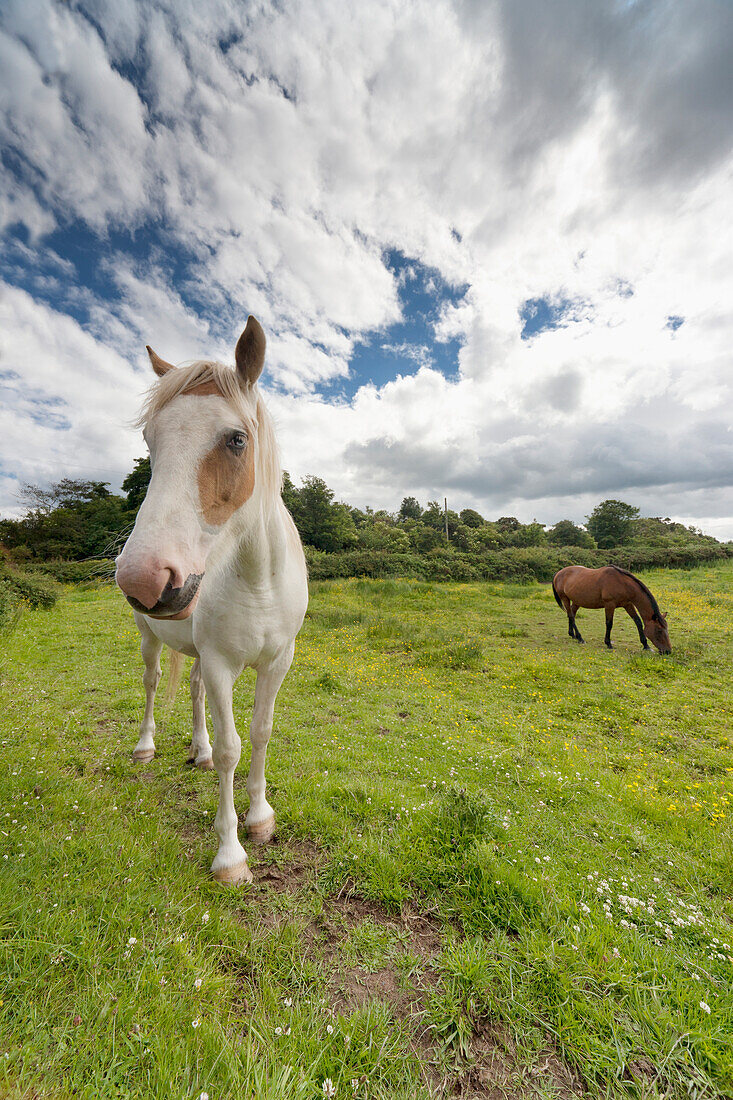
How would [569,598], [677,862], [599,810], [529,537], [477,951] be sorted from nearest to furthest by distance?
[477,951] < [677,862] < [599,810] < [569,598] < [529,537]

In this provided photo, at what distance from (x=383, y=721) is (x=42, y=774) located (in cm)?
409

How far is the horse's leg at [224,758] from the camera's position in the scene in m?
2.50

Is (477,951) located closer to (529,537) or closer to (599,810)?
(599,810)

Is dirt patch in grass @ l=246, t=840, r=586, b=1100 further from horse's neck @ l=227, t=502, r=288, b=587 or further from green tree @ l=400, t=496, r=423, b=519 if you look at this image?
green tree @ l=400, t=496, r=423, b=519

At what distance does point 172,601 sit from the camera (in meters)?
1.46

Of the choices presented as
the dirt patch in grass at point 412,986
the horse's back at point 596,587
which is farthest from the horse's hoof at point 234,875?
the horse's back at point 596,587

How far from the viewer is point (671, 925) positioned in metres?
2.26

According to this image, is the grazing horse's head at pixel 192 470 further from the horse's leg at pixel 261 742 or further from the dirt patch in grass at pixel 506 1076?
the dirt patch in grass at pixel 506 1076

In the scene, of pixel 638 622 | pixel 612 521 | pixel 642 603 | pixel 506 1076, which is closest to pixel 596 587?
pixel 642 603

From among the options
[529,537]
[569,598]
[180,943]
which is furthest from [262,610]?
[529,537]

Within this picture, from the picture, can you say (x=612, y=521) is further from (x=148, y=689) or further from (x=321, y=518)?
(x=148, y=689)

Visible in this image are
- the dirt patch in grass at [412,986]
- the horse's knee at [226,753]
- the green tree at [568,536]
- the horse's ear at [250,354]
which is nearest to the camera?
the dirt patch in grass at [412,986]

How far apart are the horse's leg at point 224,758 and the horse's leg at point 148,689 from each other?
2036 mm

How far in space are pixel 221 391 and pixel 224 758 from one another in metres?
2.46
